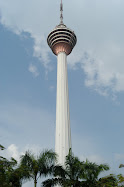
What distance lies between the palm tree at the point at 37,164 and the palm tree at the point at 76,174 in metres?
1.70

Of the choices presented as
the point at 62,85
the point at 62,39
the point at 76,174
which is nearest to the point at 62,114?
the point at 62,85

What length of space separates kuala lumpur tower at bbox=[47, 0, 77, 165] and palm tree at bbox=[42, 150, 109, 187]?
26.7 m

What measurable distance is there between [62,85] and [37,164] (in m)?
44.1

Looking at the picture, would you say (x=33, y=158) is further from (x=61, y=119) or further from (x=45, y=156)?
(x=61, y=119)

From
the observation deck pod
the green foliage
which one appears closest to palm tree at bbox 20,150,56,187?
the green foliage

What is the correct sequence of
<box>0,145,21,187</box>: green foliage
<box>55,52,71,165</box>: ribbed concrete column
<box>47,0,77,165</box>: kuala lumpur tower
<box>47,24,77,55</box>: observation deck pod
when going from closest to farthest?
<box>0,145,21,187</box>: green foliage → <box>55,52,71,165</box>: ribbed concrete column → <box>47,0,77,165</box>: kuala lumpur tower → <box>47,24,77,55</box>: observation deck pod

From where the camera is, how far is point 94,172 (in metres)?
30.1

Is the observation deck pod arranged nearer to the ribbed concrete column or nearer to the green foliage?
the ribbed concrete column

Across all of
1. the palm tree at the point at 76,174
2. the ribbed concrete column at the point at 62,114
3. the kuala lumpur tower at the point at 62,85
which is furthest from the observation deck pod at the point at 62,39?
the palm tree at the point at 76,174

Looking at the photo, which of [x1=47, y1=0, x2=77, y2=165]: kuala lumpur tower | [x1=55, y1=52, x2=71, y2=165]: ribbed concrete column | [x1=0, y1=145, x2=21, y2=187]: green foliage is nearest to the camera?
[x1=0, y1=145, x2=21, y2=187]: green foliage

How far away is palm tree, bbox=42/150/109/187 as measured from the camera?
28.4 meters

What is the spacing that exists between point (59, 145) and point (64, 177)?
30779 mm

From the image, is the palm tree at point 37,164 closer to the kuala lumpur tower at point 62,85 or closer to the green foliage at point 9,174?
the green foliage at point 9,174

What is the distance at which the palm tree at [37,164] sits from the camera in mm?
27469
